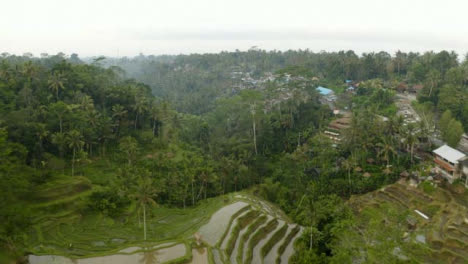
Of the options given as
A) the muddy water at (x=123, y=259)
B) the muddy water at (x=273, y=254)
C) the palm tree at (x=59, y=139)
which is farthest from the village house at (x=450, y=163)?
the palm tree at (x=59, y=139)

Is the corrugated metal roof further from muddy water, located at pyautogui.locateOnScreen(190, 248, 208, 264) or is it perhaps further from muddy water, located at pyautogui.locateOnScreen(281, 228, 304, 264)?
muddy water, located at pyautogui.locateOnScreen(190, 248, 208, 264)

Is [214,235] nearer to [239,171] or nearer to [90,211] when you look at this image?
[90,211]

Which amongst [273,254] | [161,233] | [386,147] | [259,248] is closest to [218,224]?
[259,248]

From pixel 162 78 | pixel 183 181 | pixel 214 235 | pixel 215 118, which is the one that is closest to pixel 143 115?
pixel 215 118

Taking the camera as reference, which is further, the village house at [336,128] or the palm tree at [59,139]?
the village house at [336,128]

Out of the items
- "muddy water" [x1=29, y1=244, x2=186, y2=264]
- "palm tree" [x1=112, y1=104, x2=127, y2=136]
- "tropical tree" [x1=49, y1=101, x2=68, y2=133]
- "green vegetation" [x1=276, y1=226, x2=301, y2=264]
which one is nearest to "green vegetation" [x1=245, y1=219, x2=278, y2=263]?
"green vegetation" [x1=276, y1=226, x2=301, y2=264]

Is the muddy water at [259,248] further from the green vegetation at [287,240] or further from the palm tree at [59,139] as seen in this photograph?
the palm tree at [59,139]
